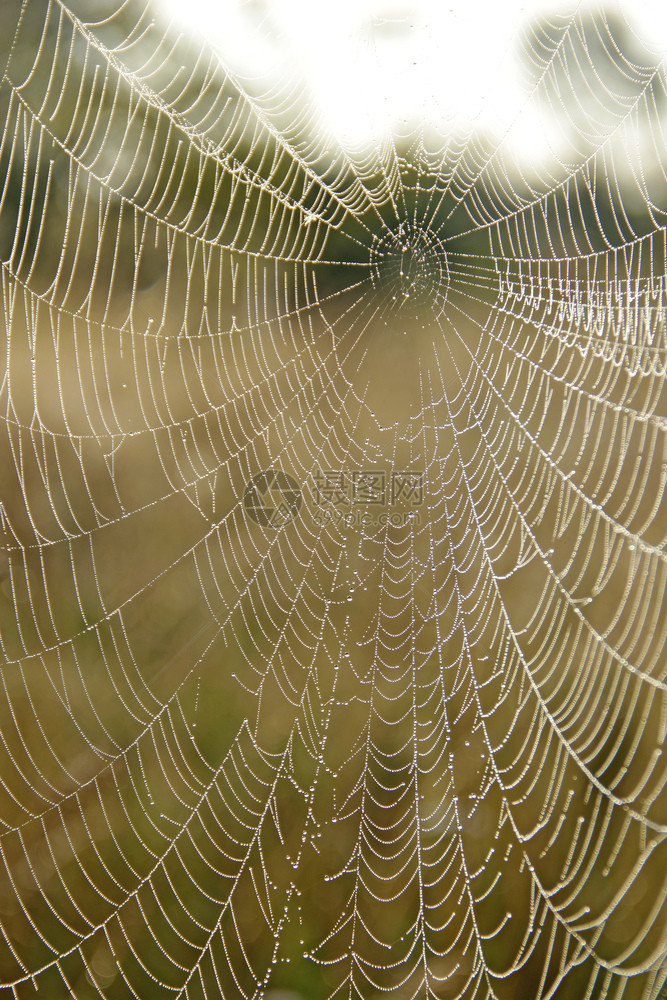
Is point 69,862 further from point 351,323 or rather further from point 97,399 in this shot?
point 351,323

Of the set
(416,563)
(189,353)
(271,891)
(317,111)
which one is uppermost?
(317,111)

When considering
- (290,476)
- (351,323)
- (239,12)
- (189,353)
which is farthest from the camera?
(351,323)

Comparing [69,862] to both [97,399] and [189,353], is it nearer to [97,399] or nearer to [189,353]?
[97,399]

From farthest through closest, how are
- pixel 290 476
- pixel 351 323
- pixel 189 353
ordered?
pixel 351 323
pixel 290 476
pixel 189 353

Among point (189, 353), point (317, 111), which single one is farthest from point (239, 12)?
point (189, 353)

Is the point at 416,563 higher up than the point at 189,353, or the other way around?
the point at 189,353

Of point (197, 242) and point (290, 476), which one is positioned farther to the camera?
point (290, 476)

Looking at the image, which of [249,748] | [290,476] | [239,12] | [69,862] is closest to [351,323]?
[290,476]
